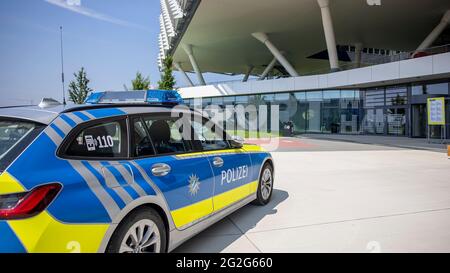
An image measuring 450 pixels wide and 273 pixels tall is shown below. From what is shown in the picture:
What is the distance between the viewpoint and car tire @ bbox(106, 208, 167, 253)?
2.45 m

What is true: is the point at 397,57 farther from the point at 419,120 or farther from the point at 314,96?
the point at 314,96

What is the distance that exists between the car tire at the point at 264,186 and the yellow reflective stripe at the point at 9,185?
3.65 metres

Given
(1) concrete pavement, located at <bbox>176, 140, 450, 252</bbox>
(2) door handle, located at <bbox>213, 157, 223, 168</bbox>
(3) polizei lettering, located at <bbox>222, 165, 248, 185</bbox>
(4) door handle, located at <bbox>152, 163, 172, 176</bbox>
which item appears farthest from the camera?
(3) polizei lettering, located at <bbox>222, 165, 248, 185</bbox>

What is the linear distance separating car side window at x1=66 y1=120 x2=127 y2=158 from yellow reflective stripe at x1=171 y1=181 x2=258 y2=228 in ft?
2.63

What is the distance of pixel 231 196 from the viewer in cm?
417

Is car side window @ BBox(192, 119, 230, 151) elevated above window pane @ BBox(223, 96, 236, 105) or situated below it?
below

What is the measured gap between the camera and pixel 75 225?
214 centimetres

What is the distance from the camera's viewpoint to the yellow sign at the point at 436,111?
17008 mm

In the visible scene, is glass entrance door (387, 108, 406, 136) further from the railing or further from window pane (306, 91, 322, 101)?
window pane (306, 91, 322, 101)

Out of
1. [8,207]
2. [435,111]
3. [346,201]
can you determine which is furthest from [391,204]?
[435,111]

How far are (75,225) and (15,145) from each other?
73cm

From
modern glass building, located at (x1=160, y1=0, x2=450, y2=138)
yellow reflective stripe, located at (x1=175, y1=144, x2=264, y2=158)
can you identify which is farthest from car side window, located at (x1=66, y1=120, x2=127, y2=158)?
modern glass building, located at (x1=160, y1=0, x2=450, y2=138)

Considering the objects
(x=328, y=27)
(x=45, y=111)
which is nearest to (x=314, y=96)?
(x=328, y=27)

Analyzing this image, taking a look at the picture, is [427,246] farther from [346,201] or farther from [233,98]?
[233,98]
